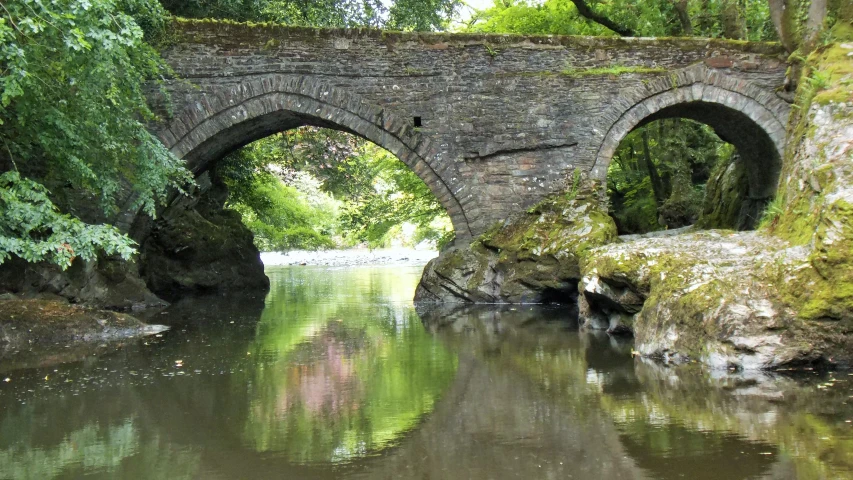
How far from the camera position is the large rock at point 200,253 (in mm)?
→ 14711

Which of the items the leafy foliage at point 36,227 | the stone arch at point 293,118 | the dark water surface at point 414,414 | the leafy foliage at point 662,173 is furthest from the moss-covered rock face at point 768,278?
the leafy foliage at point 662,173

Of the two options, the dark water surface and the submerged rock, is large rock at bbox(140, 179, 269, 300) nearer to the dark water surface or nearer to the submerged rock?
the submerged rock

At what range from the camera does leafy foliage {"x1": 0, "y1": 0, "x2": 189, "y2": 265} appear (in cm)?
676

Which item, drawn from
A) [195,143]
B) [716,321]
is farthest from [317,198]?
[716,321]

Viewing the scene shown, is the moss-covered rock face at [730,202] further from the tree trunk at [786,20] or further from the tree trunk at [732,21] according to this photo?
the tree trunk at [786,20]

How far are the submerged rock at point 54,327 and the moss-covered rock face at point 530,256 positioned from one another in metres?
4.81

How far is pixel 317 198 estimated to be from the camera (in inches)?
1455

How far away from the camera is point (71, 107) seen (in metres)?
8.08

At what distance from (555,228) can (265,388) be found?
264 inches

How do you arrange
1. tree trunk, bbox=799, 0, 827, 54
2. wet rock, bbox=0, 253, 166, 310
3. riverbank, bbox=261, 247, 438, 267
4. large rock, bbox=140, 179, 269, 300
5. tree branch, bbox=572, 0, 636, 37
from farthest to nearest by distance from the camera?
riverbank, bbox=261, 247, 438, 267, tree branch, bbox=572, 0, 636, 37, large rock, bbox=140, 179, 269, 300, tree trunk, bbox=799, 0, 827, 54, wet rock, bbox=0, 253, 166, 310

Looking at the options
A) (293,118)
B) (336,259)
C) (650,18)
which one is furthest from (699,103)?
(336,259)

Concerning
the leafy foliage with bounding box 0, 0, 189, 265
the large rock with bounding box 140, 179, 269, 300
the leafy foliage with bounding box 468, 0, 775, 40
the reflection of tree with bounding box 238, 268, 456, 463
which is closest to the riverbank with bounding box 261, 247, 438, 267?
the large rock with bounding box 140, 179, 269, 300

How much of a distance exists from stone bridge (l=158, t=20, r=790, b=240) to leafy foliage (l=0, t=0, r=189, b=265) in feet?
9.71

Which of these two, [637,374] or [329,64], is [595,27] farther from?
[637,374]
